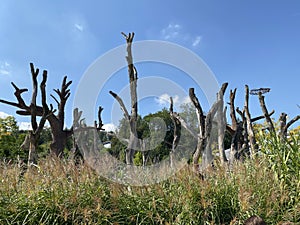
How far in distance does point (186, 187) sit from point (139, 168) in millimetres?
885

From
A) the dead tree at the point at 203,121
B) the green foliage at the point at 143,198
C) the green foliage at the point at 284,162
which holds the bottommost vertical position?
the green foliage at the point at 143,198

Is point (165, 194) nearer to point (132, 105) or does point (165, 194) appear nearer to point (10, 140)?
point (132, 105)

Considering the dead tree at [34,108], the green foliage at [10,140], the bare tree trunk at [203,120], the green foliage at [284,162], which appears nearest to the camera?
the green foliage at [284,162]

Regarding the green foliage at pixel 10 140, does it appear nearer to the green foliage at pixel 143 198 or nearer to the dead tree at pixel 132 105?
the dead tree at pixel 132 105

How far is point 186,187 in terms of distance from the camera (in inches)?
111

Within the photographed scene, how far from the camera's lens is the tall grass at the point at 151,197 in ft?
8.62

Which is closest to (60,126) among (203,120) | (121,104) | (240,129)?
(121,104)

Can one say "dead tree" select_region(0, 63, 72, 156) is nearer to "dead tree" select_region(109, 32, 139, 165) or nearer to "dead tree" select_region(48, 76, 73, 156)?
"dead tree" select_region(48, 76, 73, 156)

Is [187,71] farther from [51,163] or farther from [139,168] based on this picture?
[51,163]

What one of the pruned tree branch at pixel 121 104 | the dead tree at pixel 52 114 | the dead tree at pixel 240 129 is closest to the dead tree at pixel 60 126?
the dead tree at pixel 52 114

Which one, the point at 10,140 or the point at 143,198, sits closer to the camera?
the point at 143,198

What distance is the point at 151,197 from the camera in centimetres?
291

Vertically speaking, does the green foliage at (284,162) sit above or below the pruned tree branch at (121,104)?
below

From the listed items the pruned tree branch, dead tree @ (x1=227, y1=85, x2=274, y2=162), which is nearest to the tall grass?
the pruned tree branch
